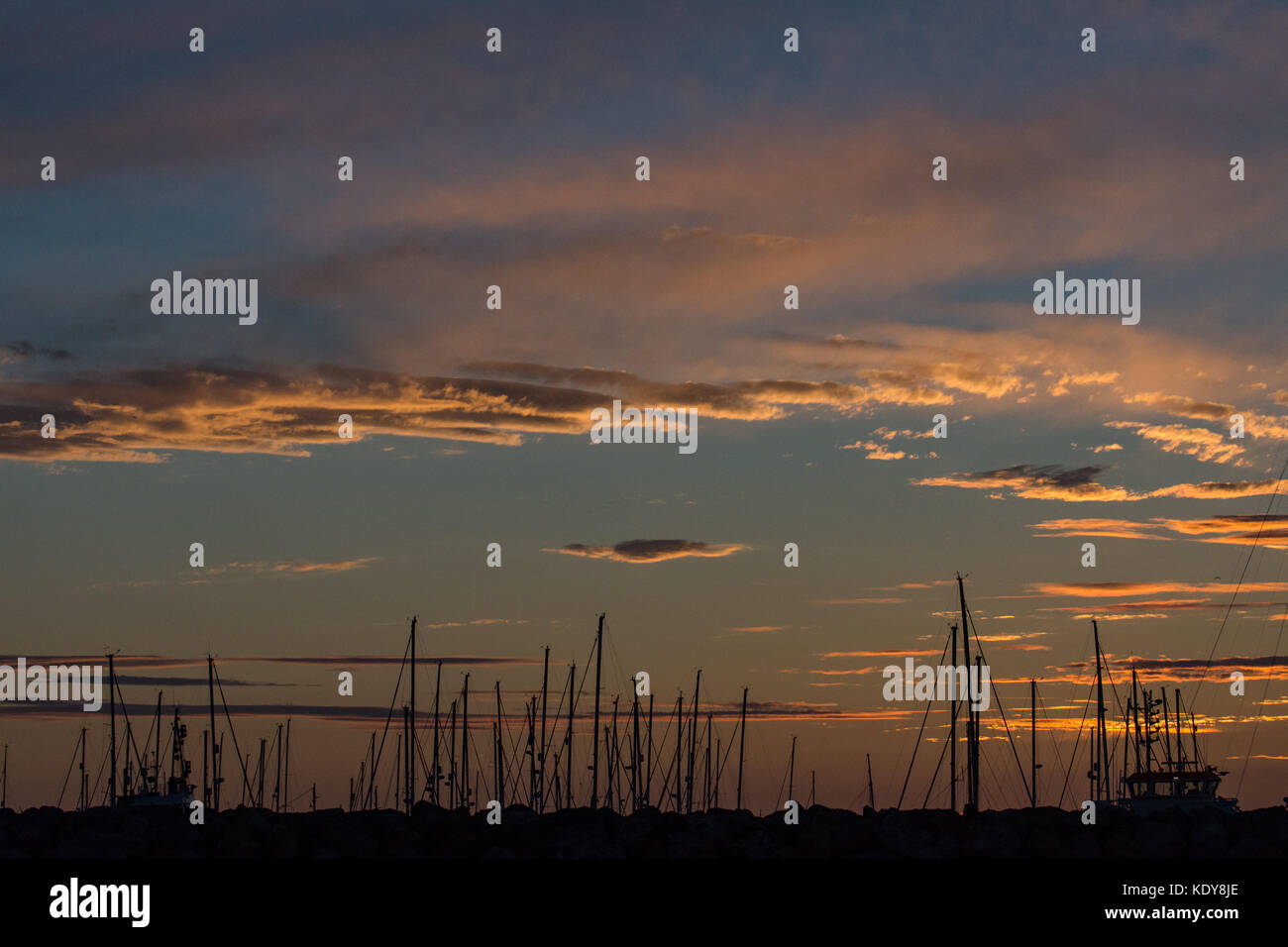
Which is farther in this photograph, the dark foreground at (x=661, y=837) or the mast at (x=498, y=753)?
the mast at (x=498, y=753)

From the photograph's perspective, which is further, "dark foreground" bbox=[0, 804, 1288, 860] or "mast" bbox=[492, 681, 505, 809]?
"mast" bbox=[492, 681, 505, 809]

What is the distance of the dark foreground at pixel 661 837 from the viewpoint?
211 feet

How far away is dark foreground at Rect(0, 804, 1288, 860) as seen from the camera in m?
64.4

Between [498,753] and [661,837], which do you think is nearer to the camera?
[661,837]

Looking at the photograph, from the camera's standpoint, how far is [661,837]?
65.9 m
